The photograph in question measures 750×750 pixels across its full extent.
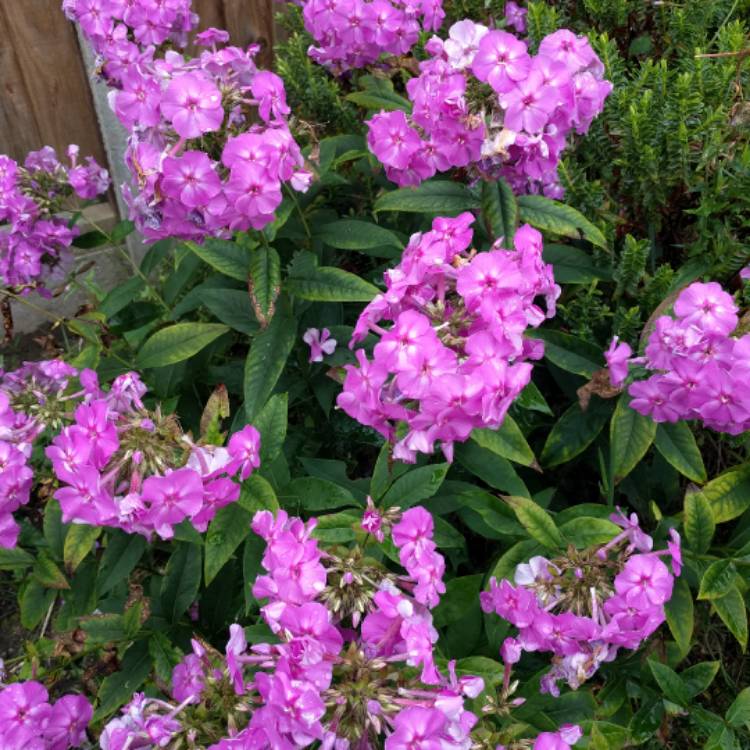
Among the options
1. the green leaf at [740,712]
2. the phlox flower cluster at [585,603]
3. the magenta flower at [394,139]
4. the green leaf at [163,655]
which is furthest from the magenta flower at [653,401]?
the green leaf at [163,655]

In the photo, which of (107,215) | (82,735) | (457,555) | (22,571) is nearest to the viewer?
(82,735)

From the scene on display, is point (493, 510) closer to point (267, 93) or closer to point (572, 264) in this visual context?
point (572, 264)

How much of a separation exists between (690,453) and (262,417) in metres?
1.05

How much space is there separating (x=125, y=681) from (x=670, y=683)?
125 centimetres

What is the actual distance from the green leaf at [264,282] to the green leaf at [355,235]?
25 centimetres

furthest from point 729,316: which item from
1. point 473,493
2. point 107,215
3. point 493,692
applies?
point 107,215

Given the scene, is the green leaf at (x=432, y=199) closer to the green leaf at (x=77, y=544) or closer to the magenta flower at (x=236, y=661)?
the green leaf at (x=77, y=544)

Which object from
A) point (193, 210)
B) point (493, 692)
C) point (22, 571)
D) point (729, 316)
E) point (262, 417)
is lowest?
point (22, 571)

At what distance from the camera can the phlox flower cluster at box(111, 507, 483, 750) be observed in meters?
1.24

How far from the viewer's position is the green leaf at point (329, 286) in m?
2.09

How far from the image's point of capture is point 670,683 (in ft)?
5.93

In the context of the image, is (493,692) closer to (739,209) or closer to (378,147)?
(378,147)

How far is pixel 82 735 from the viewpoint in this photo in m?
1.89

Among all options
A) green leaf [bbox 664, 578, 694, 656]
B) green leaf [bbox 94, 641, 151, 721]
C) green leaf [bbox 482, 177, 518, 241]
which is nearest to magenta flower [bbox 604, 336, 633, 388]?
green leaf [bbox 482, 177, 518, 241]
